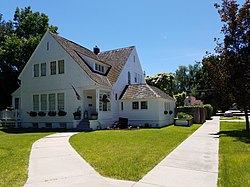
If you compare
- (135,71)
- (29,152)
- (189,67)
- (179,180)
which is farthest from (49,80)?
(189,67)

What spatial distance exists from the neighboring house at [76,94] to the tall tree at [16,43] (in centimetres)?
827


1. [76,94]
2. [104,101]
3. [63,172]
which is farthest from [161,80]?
[63,172]

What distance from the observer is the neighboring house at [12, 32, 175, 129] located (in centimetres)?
2070

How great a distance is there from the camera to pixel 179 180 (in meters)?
5.40

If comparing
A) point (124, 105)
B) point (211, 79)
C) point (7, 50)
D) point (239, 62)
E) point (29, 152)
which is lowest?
point (29, 152)

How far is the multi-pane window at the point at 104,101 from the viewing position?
20703 millimetres

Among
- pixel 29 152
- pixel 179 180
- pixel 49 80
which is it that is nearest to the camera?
pixel 179 180

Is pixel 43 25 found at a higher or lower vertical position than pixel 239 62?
higher

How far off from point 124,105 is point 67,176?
1753cm

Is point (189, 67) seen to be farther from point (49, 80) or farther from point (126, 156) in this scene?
point (126, 156)

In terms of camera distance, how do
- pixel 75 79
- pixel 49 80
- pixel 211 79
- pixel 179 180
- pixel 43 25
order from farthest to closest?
pixel 43 25
pixel 49 80
pixel 75 79
pixel 211 79
pixel 179 180

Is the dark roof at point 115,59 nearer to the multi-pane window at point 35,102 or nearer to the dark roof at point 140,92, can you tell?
the dark roof at point 140,92

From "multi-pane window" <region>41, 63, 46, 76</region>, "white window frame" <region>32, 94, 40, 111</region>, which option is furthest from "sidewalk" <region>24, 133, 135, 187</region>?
"multi-pane window" <region>41, 63, 46, 76</region>

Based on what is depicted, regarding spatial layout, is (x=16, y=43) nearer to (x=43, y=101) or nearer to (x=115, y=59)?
(x=43, y=101)
